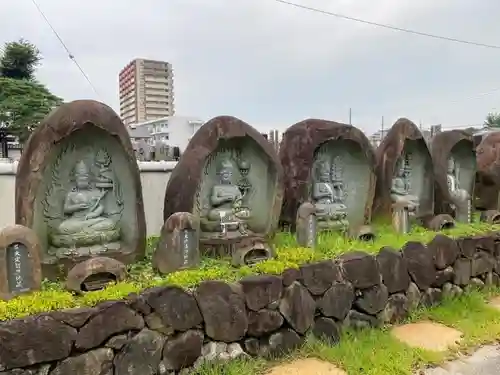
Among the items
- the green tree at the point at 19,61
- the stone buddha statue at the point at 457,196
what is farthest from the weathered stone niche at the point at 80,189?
the green tree at the point at 19,61

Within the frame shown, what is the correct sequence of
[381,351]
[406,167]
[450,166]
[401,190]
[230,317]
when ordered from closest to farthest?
[230,317] < [381,351] < [401,190] < [406,167] < [450,166]

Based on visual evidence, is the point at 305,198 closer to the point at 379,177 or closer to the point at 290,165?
the point at 290,165

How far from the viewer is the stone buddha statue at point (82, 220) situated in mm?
4262

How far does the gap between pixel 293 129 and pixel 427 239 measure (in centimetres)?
217

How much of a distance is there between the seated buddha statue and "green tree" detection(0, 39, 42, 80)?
633 inches

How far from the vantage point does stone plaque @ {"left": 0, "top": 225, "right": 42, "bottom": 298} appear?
3.23 m

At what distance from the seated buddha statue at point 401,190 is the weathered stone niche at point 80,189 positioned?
12.8 feet

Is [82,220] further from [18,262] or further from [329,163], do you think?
[329,163]

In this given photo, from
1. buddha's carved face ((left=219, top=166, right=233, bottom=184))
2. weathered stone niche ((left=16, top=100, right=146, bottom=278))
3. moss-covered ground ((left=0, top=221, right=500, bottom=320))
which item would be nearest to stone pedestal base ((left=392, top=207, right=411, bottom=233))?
moss-covered ground ((left=0, top=221, right=500, bottom=320))

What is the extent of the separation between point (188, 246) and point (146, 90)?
24.6 metres

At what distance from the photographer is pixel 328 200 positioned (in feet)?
19.9

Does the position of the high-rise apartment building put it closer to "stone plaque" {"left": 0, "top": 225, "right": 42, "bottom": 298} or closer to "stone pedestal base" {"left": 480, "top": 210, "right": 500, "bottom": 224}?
"stone pedestal base" {"left": 480, "top": 210, "right": 500, "bottom": 224}

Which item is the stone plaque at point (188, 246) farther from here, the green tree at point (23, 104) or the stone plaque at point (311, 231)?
the green tree at point (23, 104)

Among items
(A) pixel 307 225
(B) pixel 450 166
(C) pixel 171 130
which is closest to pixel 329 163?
(A) pixel 307 225
